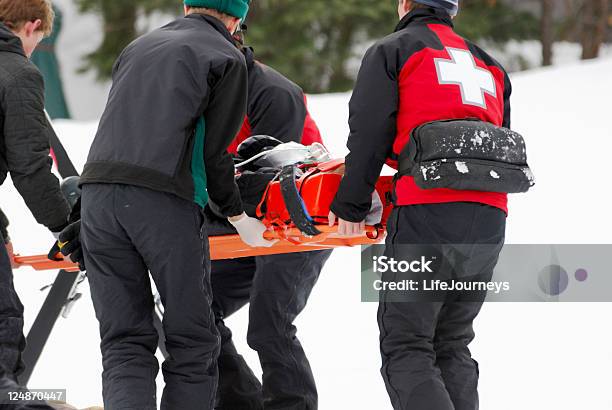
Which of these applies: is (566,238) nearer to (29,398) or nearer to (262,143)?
(262,143)

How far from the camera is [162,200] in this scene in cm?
285

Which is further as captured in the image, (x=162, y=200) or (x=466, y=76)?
(x=466, y=76)

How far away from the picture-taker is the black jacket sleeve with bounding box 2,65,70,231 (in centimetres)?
329

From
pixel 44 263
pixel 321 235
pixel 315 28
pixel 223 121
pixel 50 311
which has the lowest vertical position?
pixel 315 28

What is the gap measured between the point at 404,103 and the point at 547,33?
13.0m

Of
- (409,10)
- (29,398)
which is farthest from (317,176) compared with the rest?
(29,398)

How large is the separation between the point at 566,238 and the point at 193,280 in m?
3.80

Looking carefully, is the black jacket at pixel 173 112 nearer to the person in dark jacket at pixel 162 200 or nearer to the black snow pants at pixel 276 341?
the person in dark jacket at pixel 162 200

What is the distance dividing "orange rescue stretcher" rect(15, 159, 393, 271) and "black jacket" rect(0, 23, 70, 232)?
0.65 meters

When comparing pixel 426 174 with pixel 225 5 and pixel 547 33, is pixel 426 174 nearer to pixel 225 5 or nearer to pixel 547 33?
pixel 225 5

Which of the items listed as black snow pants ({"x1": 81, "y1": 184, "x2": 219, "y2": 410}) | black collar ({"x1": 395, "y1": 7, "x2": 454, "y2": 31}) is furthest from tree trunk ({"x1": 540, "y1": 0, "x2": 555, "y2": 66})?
black snow pants ({"x1": 81, "y1": 184, "x2": 219, "y2": 410})

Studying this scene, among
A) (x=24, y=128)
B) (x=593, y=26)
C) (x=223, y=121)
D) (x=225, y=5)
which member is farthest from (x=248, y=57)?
(x=593, y=26)

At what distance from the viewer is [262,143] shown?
3.51m

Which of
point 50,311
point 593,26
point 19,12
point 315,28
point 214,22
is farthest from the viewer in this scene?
point 315,28
